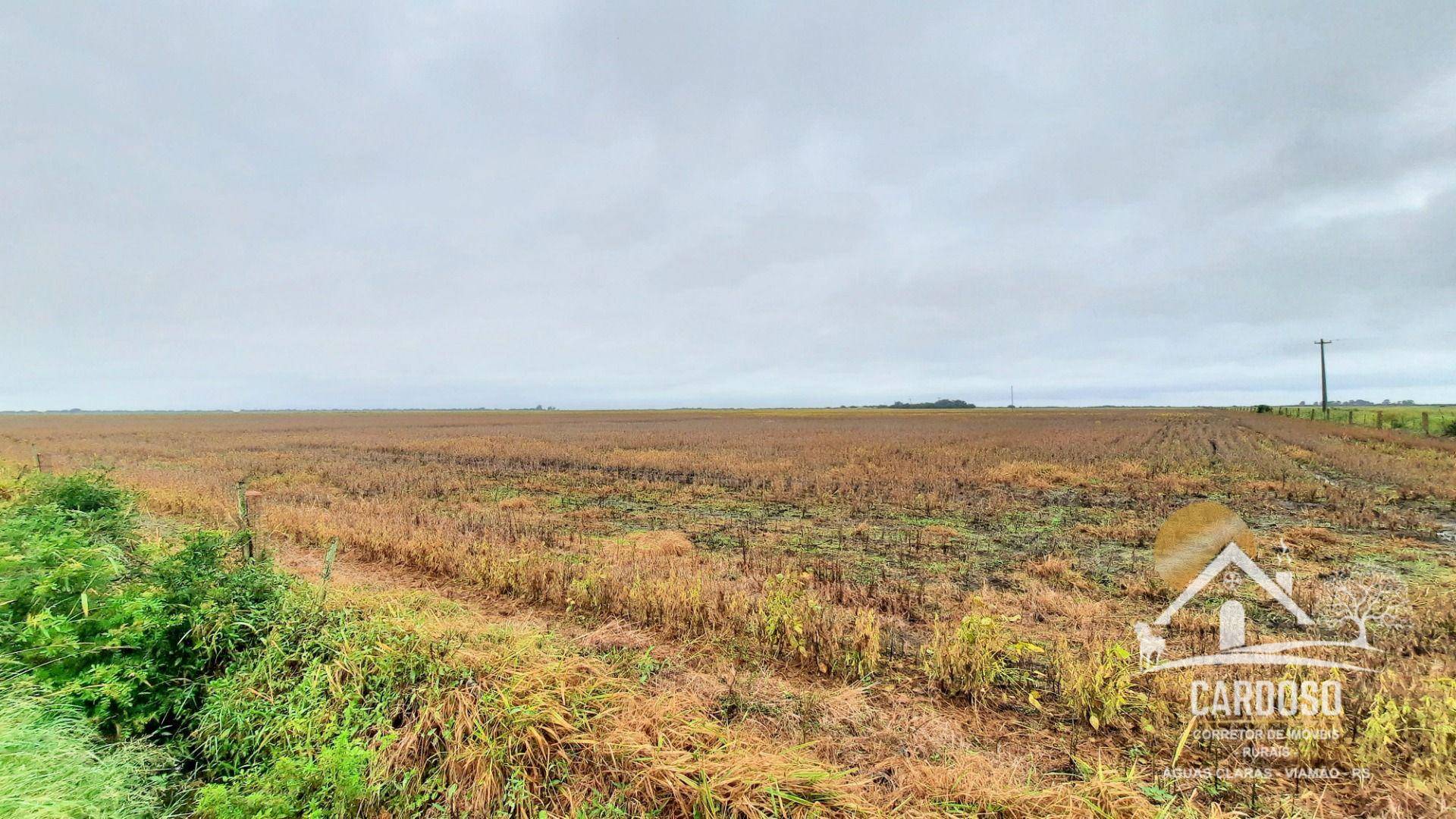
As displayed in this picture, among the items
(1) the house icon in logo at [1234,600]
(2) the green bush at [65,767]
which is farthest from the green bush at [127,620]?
(1) the house icon in logo at [1234,600]

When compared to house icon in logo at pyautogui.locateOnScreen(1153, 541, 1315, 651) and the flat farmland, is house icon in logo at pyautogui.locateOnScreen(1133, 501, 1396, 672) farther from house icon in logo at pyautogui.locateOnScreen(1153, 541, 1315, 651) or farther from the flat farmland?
the flat farmland

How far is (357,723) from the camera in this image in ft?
11.6

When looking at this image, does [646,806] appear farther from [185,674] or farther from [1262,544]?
[1262,544]

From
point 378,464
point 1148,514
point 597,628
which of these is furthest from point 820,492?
point 378,464

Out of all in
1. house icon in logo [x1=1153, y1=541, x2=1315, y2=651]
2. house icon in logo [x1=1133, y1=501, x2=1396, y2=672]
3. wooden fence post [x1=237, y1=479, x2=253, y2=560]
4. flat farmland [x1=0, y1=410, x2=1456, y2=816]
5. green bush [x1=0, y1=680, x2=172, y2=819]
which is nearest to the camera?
green bush [x1=0, y1=680, x2=172, y2=819]

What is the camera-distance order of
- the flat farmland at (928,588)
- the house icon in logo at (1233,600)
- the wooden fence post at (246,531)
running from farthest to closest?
the house icon in logo at (1233,600) < the wooden fence post at (246,531) < the flat farmland at (928,588)

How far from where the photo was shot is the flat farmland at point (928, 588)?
11.3 ft

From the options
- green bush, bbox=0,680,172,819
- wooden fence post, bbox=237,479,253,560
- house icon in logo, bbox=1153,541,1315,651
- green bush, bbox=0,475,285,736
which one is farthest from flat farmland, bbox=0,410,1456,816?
green bush, bbox=0,680,172,819

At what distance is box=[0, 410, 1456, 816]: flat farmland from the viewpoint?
11.3 ft

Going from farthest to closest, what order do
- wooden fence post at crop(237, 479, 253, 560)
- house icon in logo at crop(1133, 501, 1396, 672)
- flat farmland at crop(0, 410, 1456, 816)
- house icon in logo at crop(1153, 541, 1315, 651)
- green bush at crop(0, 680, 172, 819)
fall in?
1. house icon in logo at crop(1153, 541, 1315, 651)
2. wooden fence post at crop(237, 479, 253, 560)
3. house icon in logo at crop(1133, 501, 1396, 672)
4. flat farmland at crop(0, 410, 1456, 816)
5. green bush at crop(0, 680, 172, 819)

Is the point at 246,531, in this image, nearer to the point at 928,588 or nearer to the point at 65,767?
the point at 65,767

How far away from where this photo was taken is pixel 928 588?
733 centimetres

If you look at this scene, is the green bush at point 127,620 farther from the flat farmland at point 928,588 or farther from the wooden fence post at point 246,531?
the flat farmland at point 928,588

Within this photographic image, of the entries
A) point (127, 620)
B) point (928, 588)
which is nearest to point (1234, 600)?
point (928, 588)
